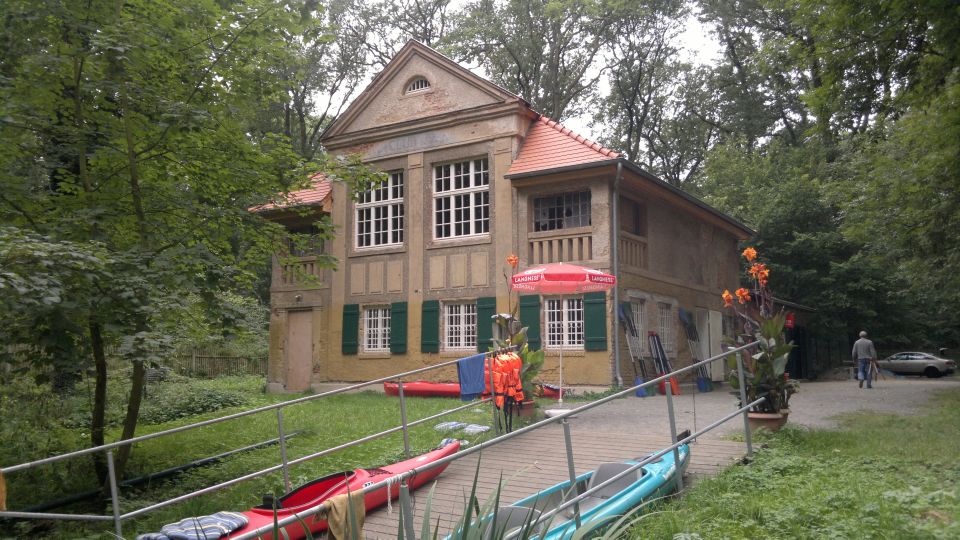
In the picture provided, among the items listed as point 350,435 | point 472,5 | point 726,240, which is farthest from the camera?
point 472,5

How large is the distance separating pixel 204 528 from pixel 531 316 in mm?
11925

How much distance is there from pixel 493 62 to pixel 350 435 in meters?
22.6

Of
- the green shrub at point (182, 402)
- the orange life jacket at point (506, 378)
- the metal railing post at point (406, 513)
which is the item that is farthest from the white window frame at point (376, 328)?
the metal railing post at point (406, 513)

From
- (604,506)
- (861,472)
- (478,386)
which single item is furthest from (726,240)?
(604,506)

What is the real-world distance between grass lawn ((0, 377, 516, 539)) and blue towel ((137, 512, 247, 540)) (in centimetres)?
132

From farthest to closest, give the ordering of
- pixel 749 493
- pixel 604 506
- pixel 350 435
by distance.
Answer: pixel 350 435 < pixel 749 493 < pixel 604 506

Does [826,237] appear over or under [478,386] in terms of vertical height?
over

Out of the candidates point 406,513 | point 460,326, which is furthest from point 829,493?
point 460,326

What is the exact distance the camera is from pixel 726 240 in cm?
2480

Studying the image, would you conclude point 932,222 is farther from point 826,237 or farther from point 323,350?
point 323,350

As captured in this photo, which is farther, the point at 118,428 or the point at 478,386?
the point at 118,428

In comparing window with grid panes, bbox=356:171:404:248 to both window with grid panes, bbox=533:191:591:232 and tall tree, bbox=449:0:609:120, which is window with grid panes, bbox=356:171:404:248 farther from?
tall tree, bbox=449:0:609:120

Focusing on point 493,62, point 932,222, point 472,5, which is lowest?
point 932,222

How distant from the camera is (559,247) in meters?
17.8
